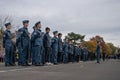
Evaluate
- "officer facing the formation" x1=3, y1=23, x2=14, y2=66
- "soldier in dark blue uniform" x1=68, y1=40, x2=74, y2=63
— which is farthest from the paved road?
"soldier in dark blue uniform" x1=68, y1=40, x2=74, y2=63

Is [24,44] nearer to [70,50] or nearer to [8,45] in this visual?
[8,45]

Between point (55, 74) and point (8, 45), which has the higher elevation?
point (8, 45)

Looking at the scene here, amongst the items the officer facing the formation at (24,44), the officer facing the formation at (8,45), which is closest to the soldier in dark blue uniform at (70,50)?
the officer facing the formation at (8,45)

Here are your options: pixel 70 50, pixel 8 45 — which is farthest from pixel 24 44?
pixel 70 50

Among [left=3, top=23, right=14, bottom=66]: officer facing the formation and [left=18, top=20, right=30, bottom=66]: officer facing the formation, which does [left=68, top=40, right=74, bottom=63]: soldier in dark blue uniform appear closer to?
[left=3, top=23, right=14, bottom=66]: officer facing the formation

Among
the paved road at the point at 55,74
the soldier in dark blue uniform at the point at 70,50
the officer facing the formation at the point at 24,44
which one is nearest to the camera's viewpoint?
the paved road at the point at 55,74

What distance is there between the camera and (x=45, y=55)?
17.3 m

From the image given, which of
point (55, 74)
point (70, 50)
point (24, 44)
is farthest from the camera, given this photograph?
point (70, 50)

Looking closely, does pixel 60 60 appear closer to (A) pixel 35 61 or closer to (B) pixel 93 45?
(A) pixel 35 61

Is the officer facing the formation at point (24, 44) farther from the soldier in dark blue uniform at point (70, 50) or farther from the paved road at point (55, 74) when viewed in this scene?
the soldier in dark blue uniform at point (70, 50)

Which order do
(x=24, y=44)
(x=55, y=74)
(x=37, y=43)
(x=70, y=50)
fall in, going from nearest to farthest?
(x=55, y=74), (x=24, y=44), (x=37, y=43), (x=70, y=50)

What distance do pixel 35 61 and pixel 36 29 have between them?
4.74 feet

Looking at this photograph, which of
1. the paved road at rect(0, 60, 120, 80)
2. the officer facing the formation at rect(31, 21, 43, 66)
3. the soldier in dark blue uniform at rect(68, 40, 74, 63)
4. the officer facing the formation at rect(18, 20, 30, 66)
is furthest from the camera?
the soldier in dark blue uniform at rect(68, 40, 74, 63)

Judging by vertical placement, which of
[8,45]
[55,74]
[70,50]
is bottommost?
[55,74]
